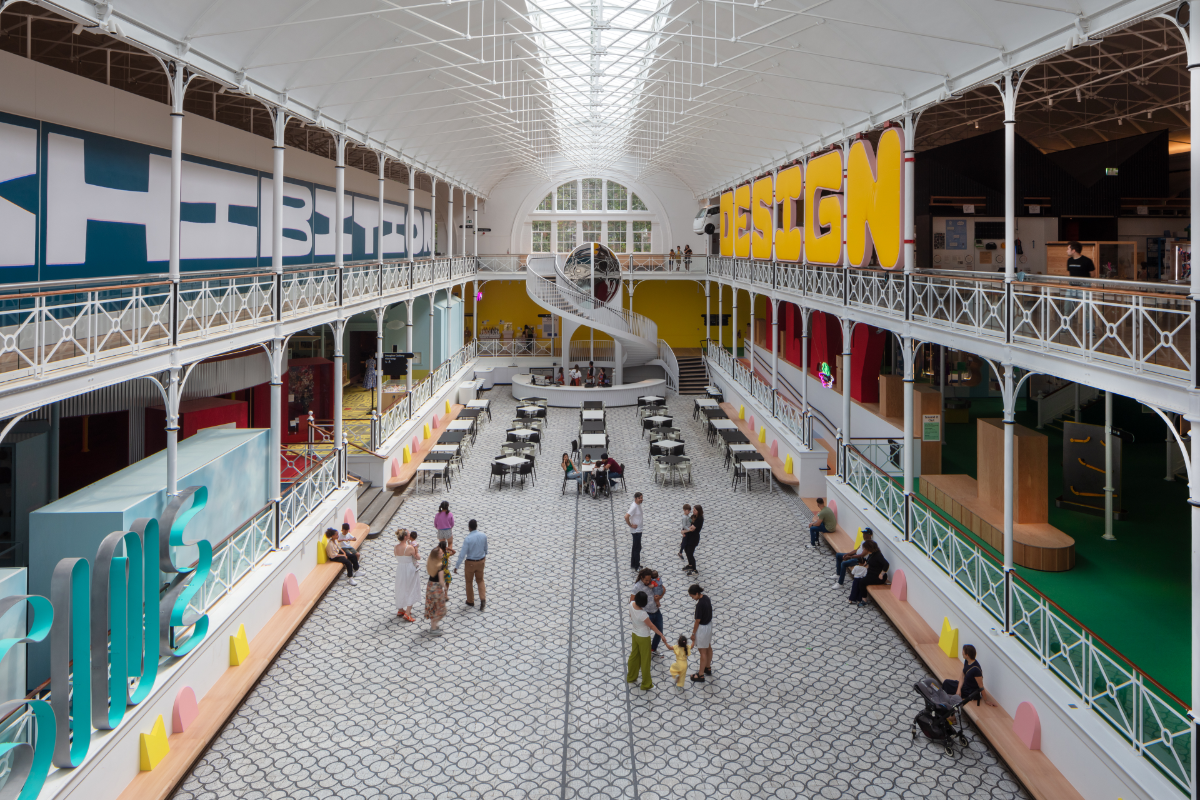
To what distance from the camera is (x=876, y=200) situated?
14.1 meters

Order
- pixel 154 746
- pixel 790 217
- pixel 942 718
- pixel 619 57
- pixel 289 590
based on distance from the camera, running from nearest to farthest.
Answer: pixel 154 746, pixel 942 718, pixel 289 590, pixel 619 57, pixel 790 217

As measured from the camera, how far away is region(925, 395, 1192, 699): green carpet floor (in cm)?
911

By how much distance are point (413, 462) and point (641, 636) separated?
467 inches

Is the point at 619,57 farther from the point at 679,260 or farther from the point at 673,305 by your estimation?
the point at 673,305

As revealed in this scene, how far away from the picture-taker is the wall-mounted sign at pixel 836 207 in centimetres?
1338

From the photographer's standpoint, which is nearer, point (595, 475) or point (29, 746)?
point (29, 746)

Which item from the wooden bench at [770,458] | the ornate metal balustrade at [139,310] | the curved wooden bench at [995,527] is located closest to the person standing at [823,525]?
the curved wooden bench at [995,527]

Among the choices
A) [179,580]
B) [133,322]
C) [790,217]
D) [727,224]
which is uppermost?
[727,224]

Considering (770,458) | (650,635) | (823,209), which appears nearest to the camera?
(650,635)

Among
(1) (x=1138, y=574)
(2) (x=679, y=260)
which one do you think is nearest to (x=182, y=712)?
(1) (x=1138, y=574)

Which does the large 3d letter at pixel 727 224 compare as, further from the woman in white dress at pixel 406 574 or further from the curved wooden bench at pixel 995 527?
the woman in white dress at pixel 406 574

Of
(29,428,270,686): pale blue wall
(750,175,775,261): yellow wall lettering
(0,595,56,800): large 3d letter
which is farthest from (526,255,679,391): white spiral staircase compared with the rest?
(0,595,56,800): large 3d letter

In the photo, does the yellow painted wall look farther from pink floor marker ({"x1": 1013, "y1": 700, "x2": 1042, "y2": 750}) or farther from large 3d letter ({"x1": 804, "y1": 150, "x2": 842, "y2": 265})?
pink floor marker ({"x1": 1013, "y1": 700, "x2": 1042, "y2": 750})

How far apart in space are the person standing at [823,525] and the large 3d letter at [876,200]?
177 inches
